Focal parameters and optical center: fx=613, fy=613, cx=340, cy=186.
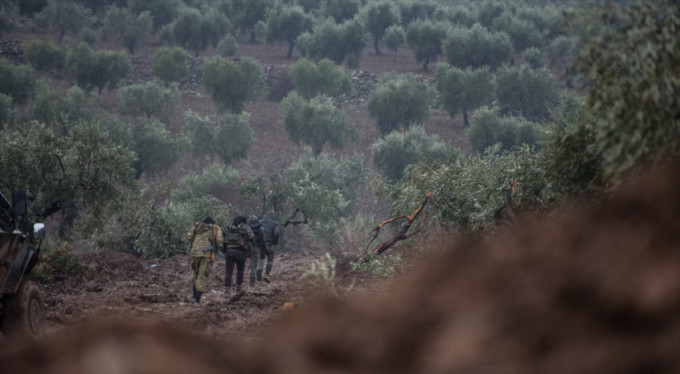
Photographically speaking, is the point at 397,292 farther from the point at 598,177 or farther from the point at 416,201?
the point at 416,201

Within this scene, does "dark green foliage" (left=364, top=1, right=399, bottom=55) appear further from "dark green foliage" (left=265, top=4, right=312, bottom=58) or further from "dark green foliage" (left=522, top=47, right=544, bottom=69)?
"dark green foliage" (left=522, top=47, right=544, bottom=69)

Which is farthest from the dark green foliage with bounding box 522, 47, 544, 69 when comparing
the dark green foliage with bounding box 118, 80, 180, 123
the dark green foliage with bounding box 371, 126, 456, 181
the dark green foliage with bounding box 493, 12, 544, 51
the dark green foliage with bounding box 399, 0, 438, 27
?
the dark green foliage with bounding box 118, 80, 180, 123

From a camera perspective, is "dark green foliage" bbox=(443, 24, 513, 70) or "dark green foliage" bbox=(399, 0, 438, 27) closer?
"dark green foliage" bbox=(443, 24, 513, 70)

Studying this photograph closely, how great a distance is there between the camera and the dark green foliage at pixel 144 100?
52.1 meters

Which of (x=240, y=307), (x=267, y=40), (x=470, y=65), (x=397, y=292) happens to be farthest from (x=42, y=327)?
(x=267, y=40)

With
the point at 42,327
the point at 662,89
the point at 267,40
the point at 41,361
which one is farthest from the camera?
the point at 267,40

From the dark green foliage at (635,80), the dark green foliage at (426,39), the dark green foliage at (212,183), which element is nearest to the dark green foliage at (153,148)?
the dark green foliage at (212,183)

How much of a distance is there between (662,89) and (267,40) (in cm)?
7209

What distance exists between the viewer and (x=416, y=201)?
1574cm

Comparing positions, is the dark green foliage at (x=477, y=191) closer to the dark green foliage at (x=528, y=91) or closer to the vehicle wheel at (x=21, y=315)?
the vehicle wheel at (x=21, y=315)

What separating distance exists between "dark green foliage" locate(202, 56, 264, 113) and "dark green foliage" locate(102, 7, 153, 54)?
1576cm

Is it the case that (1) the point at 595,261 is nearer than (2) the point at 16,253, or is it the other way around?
(1) the point at 595,261

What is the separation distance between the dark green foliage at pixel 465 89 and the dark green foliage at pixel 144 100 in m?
24.8

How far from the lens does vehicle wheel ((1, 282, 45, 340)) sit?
7691 mm
